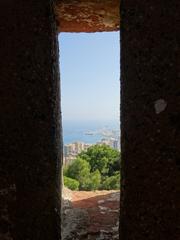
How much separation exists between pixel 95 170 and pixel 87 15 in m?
4.11

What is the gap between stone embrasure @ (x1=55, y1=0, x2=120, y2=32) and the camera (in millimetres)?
3348

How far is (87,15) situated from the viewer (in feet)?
11.7

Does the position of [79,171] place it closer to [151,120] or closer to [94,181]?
[94,181]

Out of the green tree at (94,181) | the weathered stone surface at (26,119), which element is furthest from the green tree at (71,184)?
the weathered stone surface at (26,119)

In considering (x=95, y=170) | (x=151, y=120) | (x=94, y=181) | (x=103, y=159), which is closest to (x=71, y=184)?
(x=94, y=181)

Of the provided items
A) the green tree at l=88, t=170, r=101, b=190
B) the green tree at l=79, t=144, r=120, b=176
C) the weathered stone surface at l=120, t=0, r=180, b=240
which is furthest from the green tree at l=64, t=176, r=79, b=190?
the weathered stone surface at l=120, t=0, r=180, b=240

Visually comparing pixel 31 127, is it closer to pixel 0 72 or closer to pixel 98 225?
pixel 0 72

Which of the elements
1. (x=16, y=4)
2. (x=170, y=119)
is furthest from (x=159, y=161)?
(x=16, y=4)

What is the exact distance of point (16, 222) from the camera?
3180 mm

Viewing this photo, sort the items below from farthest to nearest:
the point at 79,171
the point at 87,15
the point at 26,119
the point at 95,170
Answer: the point at 95,170 → the point at 79,171 → the point at 87,15 → the point at 26,119

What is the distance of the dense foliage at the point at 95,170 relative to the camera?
675cm

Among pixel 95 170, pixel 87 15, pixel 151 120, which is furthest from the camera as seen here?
pixel 95 170

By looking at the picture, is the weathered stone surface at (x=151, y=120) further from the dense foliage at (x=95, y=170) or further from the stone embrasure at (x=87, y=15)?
the dense foliage at (x=95, y=170)

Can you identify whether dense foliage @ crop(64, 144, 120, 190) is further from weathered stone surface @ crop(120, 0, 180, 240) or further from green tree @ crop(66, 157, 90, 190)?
weathered stone surface @ crop(120, 0, 180, 240)
